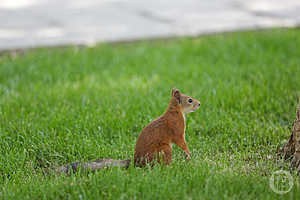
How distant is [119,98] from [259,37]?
324 centimetres

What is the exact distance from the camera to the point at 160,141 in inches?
114

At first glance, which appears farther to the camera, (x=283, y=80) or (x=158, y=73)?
(x=158, y=73)

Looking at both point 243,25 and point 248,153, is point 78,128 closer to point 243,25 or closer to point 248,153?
point 248,153

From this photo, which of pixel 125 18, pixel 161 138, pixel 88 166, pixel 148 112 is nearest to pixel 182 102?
pixel 161 138

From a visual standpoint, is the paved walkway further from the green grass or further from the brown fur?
the brown fur

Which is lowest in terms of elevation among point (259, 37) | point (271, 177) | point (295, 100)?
point (271, 177)

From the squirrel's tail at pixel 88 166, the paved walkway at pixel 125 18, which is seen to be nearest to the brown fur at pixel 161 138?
the squirrel's tail at pixel 88 166

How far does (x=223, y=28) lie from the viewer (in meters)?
8.06

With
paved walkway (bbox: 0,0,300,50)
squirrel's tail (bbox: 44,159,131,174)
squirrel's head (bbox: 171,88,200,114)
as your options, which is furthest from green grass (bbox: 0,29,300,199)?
paved walkway (bbox: 0,0,300,50)

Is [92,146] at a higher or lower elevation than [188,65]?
lower

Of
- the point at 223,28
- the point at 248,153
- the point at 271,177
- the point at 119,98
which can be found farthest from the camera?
the point at 223,28

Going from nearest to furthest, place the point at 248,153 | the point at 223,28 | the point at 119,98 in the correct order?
the point at 248,153 < the point at 119,98 < the point at 223,28

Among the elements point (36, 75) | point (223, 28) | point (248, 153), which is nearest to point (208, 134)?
point (248, 153)

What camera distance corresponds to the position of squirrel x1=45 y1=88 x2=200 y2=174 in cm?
288
